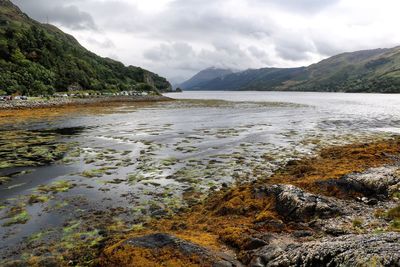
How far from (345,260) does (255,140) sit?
32.8 m

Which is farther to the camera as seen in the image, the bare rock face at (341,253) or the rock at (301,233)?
the rock at (301,233)

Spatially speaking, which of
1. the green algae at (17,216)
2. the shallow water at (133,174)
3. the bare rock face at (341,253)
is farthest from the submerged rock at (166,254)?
the green algae at (17,216)

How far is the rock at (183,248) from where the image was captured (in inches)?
412

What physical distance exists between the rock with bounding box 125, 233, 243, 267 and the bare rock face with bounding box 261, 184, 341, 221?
5145 mm

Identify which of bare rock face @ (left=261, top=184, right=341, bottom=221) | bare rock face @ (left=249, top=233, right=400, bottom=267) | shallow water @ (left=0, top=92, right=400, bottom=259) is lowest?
shallow water @ (left=0, top=92, right=400, bottom=259)

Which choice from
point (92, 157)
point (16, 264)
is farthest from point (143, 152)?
point (16, 264)

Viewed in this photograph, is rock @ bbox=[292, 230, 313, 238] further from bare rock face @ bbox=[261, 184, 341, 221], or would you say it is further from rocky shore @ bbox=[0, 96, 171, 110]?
rocky shore @ bbox=[0, 96, 171, 110]

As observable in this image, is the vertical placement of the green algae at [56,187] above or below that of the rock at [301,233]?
below

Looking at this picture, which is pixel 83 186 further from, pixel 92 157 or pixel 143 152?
pixel 143 152

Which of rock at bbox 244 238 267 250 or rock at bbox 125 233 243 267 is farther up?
rock at bbox 125 233 243 267

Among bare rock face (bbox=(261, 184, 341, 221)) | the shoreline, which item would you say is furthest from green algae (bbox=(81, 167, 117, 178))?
the shoreline

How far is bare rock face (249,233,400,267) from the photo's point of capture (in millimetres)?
7879

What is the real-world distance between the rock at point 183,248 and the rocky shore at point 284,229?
0.03 m

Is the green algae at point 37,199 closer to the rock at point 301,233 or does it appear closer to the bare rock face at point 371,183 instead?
the rock at point 301,233
